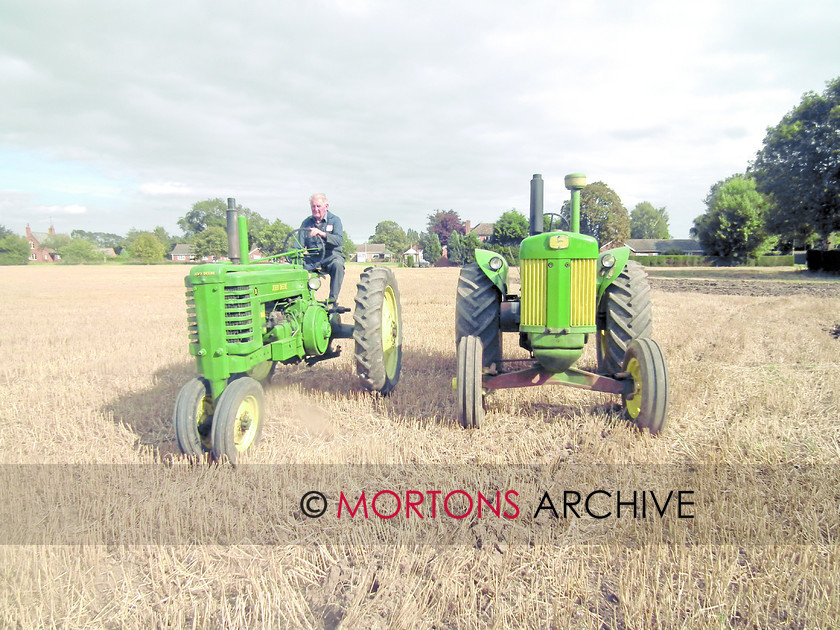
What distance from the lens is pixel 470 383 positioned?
3.92 m

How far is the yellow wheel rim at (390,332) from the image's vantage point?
18.2ft

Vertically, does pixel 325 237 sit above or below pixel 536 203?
below

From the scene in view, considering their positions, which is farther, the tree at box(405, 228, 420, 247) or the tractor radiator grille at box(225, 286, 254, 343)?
the tree at box(405, 228, 420, 247)

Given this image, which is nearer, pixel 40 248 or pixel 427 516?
pixel 427 516

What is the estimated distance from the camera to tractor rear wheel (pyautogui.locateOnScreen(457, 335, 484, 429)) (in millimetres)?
3914

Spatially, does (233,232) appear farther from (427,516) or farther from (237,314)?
(427,516)

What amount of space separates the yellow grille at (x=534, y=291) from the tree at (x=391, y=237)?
313 ft

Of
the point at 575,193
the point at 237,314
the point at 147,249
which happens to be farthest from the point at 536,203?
the point at 147,249

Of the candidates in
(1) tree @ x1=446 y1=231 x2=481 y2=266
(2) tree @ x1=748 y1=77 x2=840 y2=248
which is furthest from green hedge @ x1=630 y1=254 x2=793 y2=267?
(2) tree @ x1=748 y1=77 x2=840 y2=248

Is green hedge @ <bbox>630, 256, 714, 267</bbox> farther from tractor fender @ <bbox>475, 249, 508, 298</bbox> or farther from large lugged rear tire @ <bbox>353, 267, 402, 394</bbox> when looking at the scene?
large lugged rear tire @ <bbox>353, 267, 402, 394</bbox>

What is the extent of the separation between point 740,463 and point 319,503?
274cm

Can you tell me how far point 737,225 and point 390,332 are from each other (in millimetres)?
49957

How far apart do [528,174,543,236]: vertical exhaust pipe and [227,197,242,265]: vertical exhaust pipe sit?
105 inches

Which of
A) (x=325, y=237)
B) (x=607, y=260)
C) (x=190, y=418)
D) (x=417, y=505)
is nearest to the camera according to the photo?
(x=417, y=505)
